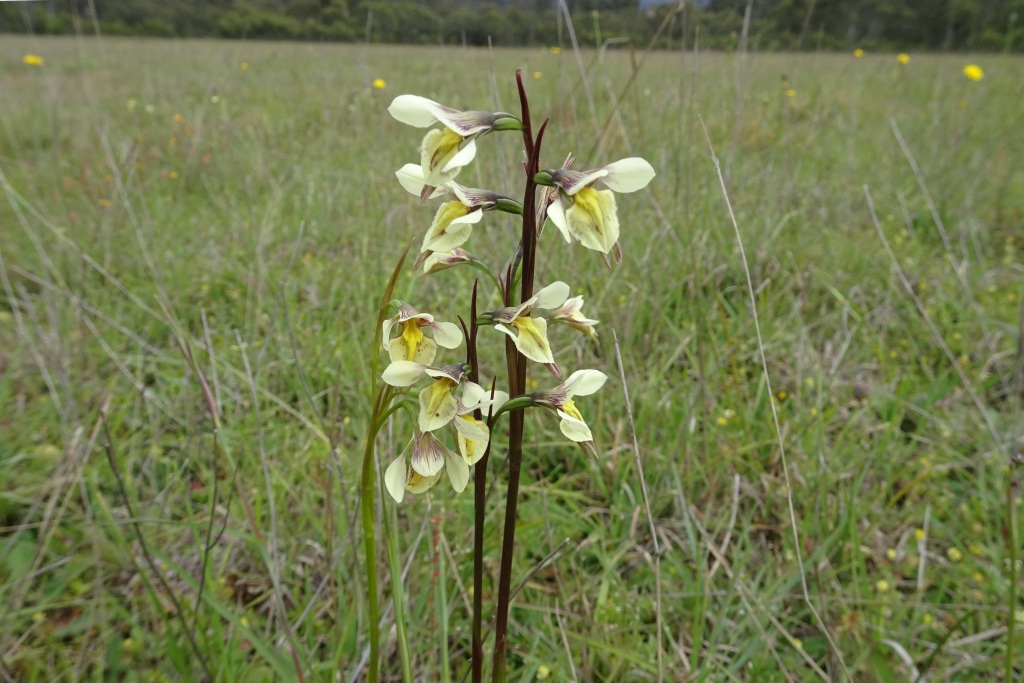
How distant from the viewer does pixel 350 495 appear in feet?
4.80

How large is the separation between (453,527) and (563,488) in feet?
1.11

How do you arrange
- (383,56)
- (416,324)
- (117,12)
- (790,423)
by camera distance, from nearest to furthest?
(416,324), (790,423), (383,56), (117,12)

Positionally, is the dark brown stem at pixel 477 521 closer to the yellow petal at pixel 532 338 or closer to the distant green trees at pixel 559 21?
the yellow petal at pixel 532 338

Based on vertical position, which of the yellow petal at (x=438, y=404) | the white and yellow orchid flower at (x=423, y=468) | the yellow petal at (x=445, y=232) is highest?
the yellow petal at (x=445, y=232)

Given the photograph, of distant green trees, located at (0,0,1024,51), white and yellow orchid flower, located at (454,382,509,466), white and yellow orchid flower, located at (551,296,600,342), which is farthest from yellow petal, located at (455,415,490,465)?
distant green trees, located at (0,0,1024,51)

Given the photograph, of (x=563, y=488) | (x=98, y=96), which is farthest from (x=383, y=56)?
(x=563, y=488)

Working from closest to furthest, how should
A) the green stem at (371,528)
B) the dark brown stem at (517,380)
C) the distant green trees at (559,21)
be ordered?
the dark brown stem at (517,380), the green stem at (371,528), the distant green trees at (559,21)

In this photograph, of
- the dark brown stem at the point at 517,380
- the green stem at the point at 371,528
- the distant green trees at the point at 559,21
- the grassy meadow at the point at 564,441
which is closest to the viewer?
the dark brown stem at the point at 517,380

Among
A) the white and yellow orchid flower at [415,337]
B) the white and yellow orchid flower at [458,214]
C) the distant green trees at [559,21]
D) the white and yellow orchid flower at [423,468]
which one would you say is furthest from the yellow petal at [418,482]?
the distant green trees at [559,21]

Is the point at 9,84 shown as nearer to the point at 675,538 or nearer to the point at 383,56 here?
the point at 383,56

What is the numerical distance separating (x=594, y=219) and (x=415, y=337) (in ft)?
0.75

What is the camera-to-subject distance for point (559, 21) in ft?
6.73

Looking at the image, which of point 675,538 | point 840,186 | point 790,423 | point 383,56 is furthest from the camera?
point 383,56

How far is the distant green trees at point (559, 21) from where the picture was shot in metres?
2.93
